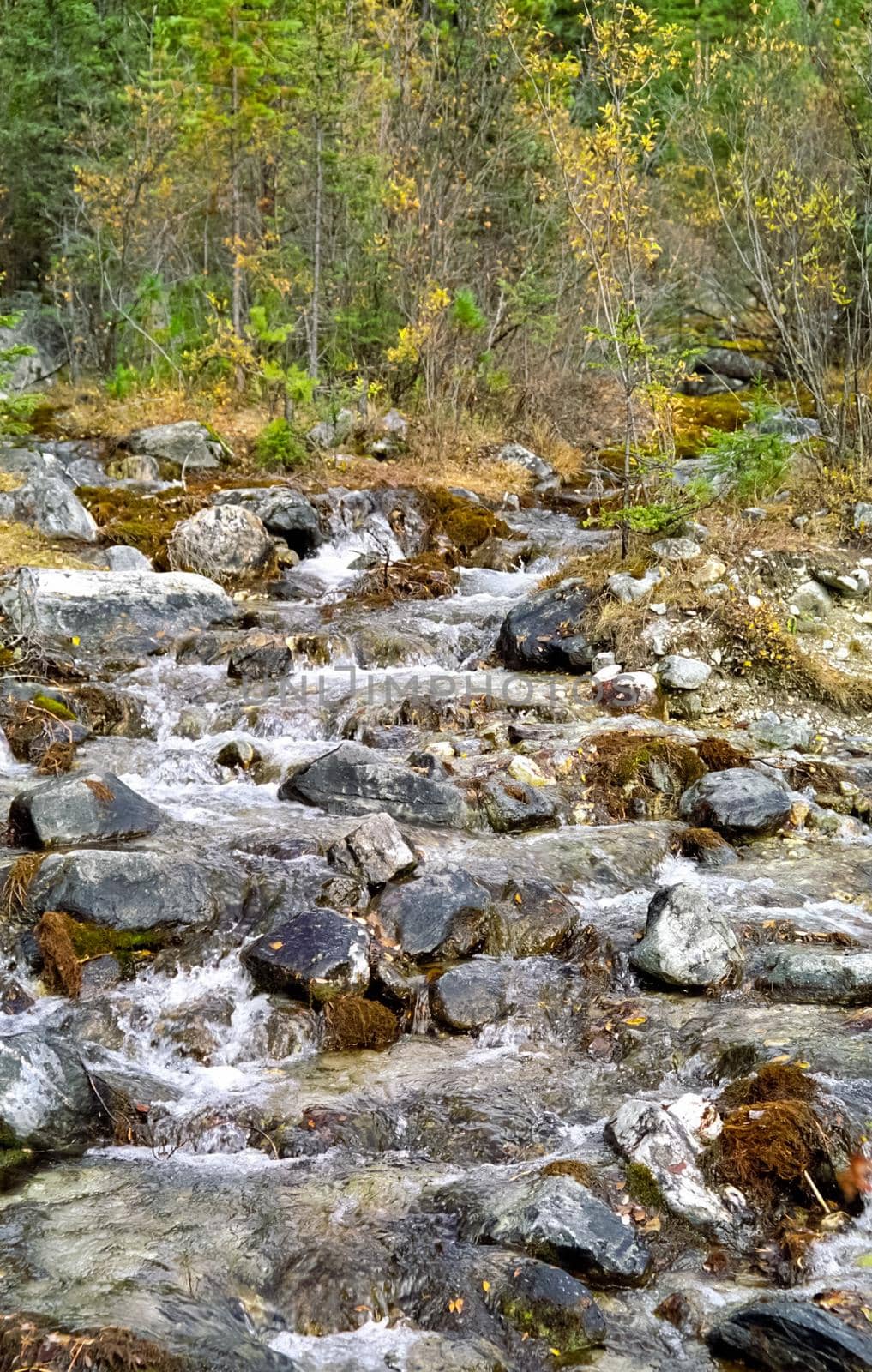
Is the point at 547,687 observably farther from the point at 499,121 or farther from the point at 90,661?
the point at 499,121

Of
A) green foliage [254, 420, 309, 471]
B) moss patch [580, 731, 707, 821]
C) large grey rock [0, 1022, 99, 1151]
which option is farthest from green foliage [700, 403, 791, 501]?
large grey rock [0, 1022, 99, 1151]

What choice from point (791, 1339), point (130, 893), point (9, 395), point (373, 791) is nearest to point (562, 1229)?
point (791, 1339)

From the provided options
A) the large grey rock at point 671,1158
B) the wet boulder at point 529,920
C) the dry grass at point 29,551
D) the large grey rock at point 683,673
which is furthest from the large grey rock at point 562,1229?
the dry grass at point 29,551

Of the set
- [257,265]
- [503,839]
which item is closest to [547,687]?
[503,839]

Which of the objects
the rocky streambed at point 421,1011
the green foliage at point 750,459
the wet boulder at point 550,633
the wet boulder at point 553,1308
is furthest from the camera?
the green foliage at point 750,459

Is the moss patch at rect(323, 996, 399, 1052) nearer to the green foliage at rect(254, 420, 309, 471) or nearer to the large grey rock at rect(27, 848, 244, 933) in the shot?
the large grey rock at rect(27, 848, 244, 933)

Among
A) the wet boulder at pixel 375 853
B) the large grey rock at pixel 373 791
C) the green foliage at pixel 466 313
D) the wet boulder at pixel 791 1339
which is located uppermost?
the green foliage at pixel 466 313

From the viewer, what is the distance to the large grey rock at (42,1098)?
393cm

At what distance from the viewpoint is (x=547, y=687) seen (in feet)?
29.5

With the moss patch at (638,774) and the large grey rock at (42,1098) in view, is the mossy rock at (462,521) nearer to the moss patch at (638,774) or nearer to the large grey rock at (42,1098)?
the moss patch at (638,774)

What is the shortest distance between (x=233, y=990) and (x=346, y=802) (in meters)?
2.03

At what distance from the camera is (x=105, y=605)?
972cm

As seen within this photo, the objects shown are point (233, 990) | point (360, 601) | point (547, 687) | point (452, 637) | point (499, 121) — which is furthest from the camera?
point (499, 121)

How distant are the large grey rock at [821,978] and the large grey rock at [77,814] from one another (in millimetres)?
3721
